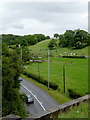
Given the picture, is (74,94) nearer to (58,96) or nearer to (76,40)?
(58,96)

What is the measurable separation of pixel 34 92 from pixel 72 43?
30.3 metres

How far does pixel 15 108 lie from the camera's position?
6.09 meters

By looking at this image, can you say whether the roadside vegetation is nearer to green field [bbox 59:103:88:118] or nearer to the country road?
the country road

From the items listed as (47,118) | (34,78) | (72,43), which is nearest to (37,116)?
(47,118)

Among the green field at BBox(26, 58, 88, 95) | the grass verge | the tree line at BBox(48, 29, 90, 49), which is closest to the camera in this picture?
the grass verge

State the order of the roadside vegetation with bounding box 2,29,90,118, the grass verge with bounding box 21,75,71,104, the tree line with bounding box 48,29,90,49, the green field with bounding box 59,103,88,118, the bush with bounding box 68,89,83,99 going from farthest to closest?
the tree line with bounding box 48,29,90,49, the bush with bounding box 68,89,83,99, the grass verge with bounding box 21,75,71,104, the roadside vegetation with bounding box 2,29,90,118, the green field with bounding box 59,103,88,118

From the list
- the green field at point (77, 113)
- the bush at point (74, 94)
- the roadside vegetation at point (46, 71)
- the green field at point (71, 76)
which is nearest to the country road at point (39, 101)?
the roadside vegetation at point (46, 71)

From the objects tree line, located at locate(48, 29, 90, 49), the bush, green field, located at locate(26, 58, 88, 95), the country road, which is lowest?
the country road

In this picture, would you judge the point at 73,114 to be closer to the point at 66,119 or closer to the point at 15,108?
the point at 66,119

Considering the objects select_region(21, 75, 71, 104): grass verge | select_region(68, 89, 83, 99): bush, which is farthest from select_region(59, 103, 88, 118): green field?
select_region(68, 89, 83, 99): bush

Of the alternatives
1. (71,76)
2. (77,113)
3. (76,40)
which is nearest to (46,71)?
(71,76)

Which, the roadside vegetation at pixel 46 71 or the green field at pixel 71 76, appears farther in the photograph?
the green field at pixel 71 76

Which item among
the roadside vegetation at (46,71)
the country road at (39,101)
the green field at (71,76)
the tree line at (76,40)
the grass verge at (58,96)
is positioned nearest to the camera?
the roadside vegetation at (46,71)

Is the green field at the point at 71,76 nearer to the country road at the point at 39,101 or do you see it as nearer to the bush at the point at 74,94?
the bush at the point at 74,94
